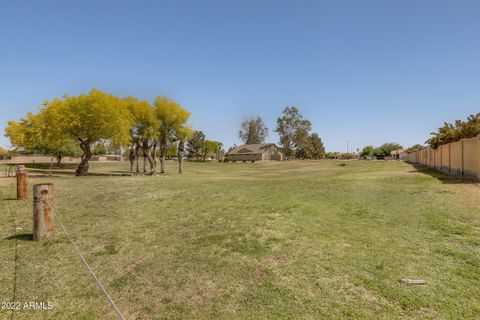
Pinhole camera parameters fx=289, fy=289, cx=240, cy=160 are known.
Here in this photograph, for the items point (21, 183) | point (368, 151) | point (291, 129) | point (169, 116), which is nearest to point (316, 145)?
point (291, 129)

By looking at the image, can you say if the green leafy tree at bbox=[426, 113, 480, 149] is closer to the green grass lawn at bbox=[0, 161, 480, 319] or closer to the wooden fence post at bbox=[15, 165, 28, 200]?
the green grass lawn at bbox=[0, 161, 480, 319]

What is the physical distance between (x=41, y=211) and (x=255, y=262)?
5.39 metres

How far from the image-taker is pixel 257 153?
8900 cm

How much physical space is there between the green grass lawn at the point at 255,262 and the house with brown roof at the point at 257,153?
79.1 meters

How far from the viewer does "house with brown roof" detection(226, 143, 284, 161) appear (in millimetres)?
89088

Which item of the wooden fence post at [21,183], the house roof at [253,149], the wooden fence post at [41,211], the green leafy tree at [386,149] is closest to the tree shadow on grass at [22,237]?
A: the wooden fence post at [41,211]

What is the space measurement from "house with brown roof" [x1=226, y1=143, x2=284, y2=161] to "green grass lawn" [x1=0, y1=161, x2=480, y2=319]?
79.1 m

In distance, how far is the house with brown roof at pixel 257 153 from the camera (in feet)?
292

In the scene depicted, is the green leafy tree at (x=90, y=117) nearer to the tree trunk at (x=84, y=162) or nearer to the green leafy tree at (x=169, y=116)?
the tree trunk at (x=84, y=162)

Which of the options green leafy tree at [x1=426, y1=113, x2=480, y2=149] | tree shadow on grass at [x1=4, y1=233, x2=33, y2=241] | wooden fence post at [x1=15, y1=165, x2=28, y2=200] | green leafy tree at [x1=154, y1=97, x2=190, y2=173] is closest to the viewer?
tree shadow on grass at [x1=4, y1=233, x2=33, y2=241]

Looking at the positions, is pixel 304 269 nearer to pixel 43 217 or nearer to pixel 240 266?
pixel 240 266

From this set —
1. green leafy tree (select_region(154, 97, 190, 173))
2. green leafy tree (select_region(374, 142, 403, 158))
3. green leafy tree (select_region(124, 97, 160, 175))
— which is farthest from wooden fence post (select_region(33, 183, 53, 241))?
green leafy tree (select_region(374, 142, 403, 158))

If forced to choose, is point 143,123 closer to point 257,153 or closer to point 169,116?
point 169,116

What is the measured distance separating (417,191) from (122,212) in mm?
12389
